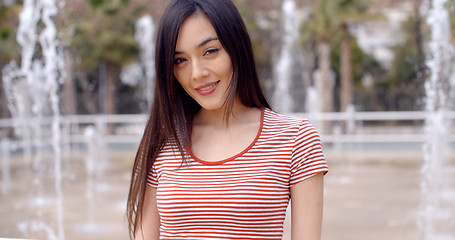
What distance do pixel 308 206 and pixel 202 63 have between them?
431mm

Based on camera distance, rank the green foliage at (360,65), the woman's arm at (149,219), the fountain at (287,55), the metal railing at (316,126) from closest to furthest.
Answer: the woman's arm at (149,219), the metal railing at (316,126), the fountain at (287,55), the green foliage at (360,65)

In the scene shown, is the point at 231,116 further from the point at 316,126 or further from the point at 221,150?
the point at 316,126

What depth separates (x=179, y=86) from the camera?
1.44 meters

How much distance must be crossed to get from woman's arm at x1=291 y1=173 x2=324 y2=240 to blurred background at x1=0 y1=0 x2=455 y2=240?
1952 millimetres

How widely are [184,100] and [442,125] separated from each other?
8179mm

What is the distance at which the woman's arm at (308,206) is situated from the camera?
1231 millimetres

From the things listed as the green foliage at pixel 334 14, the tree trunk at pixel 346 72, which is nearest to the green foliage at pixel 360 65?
the tree trunk at pixel 346 72

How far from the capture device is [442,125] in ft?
28.7

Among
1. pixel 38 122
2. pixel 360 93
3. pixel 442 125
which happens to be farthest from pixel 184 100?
pixel 360 93

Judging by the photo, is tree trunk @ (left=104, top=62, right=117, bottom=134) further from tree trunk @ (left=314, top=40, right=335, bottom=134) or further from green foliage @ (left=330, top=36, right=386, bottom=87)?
green foliage @ (left=330, top=36, right=386, bottom=87)

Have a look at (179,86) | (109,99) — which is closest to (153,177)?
(179,86)

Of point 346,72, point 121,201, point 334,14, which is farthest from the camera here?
point 346,72

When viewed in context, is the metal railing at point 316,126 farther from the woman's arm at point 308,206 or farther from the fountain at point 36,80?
the woman's arm at point 308,206

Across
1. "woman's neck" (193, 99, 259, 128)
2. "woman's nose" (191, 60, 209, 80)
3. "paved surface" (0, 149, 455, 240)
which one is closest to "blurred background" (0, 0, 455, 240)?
"paved surface" (0, 149, 455, 240)
